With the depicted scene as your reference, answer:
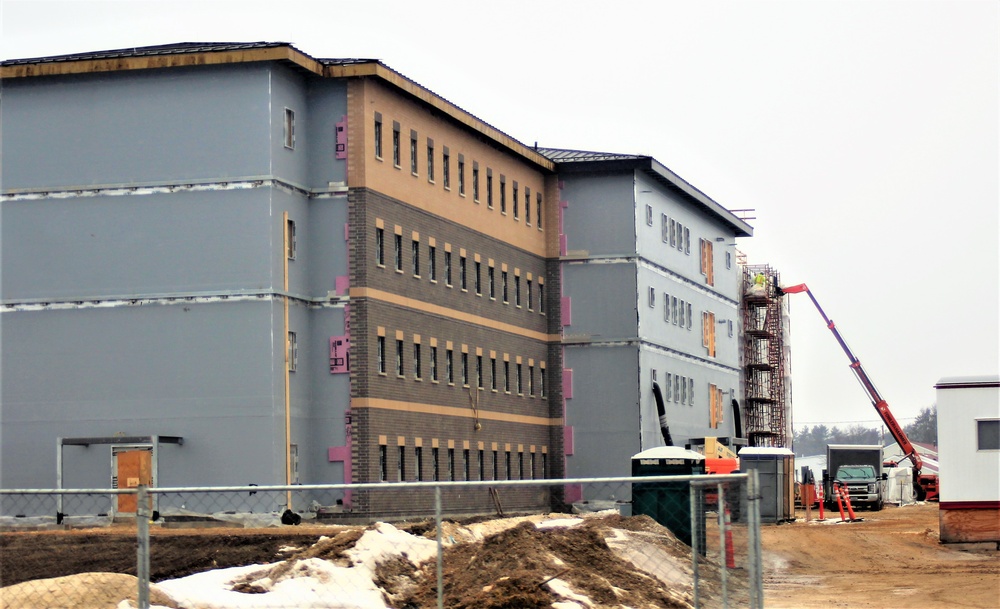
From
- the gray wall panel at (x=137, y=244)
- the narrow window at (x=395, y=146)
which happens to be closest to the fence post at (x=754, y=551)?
the gray wall panel at (x=137, y=244)

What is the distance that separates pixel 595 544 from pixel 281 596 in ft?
18.4

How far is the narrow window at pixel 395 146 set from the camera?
2103 inches

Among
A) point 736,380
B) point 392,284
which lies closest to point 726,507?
point 392,284

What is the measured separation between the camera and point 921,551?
37.4 metres

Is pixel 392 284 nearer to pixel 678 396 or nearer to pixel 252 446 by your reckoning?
pixel 252 446

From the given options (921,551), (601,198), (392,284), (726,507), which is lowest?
(921,551)

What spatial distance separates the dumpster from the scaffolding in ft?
151

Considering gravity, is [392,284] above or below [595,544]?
above

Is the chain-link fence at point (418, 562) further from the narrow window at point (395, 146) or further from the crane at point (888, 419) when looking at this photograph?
the crane at point (888, 419)

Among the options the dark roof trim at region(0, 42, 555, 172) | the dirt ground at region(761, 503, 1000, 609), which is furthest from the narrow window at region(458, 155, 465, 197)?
the dirt ground at region(761, 503, 1000, 609)

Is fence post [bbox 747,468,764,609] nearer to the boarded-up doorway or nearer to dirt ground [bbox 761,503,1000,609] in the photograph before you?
dirt ground [bbox 761,503,1000,609]

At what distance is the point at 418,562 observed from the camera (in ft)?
80.4

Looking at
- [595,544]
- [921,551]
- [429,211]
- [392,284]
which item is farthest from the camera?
[429,211]

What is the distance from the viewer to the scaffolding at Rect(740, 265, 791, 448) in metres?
107
